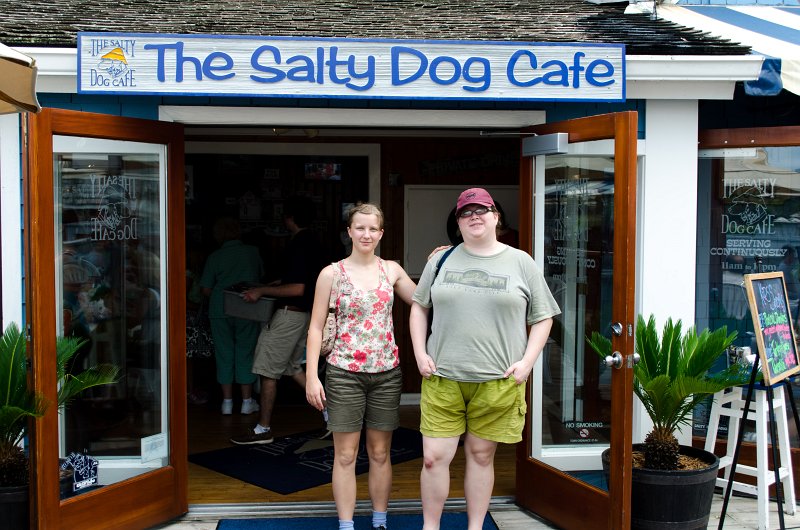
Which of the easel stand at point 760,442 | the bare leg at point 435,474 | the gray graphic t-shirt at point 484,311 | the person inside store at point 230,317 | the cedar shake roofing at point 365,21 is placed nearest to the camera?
the gray graphic t-shirt at point 484,311

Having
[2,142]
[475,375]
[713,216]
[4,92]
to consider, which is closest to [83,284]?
[2,142]

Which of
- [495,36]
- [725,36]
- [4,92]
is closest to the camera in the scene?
[4,92]

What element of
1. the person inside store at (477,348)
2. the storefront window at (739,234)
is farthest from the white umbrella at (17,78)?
the storefront window at (739,234)

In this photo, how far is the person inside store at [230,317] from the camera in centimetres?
697

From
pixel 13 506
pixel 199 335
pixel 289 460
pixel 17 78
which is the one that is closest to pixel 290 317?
pixel 289 460

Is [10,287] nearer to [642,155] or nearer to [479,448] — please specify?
[479,448]

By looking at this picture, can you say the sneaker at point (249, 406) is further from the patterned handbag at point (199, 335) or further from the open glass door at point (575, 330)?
the open glass door at point (575, 330)

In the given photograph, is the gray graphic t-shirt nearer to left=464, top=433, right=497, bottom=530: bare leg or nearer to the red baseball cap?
the red baseball cap

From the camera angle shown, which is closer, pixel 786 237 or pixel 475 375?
pixel 475 375

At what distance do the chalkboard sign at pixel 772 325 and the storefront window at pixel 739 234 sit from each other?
619 mm

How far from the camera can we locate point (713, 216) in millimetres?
5297

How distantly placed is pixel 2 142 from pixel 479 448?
2.91m

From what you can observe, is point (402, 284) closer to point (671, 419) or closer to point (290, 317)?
point (671, 419)

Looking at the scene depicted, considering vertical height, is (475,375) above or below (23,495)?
above
